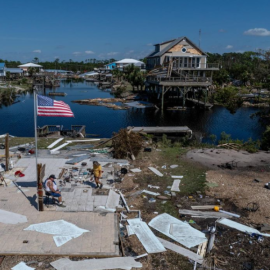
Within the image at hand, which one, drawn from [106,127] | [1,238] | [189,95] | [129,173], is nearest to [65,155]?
[129,173]

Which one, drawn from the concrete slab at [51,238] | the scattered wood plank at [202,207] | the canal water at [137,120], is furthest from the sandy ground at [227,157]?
the canal water at [137,120]

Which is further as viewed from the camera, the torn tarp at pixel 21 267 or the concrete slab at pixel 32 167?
the concrete slab at pixel 32 167

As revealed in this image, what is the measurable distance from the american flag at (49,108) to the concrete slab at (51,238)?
3.64 m

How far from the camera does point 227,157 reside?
19.4 meters

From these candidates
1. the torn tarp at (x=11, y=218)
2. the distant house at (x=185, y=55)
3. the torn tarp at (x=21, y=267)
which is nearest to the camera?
the torn tarp at (x=21, y=267)

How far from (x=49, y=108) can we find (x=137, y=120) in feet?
89.6

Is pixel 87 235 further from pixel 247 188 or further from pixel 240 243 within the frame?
pixel 247 188

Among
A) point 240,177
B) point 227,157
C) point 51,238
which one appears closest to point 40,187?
point 51,238

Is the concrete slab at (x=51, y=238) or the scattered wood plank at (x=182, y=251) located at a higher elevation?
the concrete slab at (x=51, y=238)

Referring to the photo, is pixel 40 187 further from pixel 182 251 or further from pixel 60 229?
pixel 182 251

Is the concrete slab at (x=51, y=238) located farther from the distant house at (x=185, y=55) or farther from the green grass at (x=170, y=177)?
Answer: the distant house at (x=185, y=55)

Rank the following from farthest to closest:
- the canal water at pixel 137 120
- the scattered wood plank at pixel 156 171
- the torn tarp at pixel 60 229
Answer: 1. the canal water at pixel 137 120
2. the scattered wood plank at pixel 156 171
3. the torn tarp at pixel 60 229

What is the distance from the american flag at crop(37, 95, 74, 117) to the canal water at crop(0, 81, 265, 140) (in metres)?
16.8

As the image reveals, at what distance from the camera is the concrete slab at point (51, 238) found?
8781 millimetres
